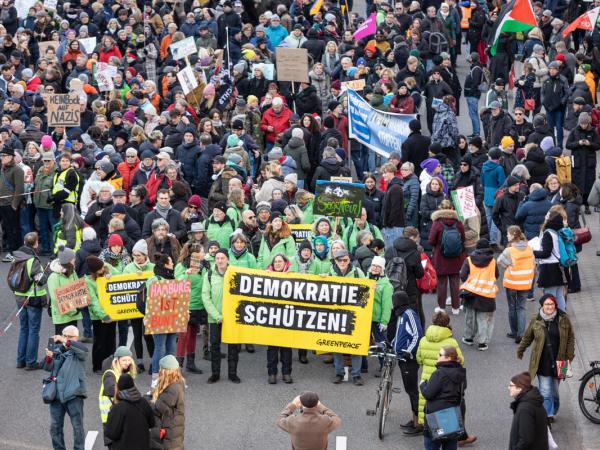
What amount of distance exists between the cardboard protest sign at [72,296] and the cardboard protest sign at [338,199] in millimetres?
3744

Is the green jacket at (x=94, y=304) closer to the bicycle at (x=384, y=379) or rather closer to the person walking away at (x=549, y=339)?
the bicycle at (x=384, y=379)

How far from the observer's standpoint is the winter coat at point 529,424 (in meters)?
14.8

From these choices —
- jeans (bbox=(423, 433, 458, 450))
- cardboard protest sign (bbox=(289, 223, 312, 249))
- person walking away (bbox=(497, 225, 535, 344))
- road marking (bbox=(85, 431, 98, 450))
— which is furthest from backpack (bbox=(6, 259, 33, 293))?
person walking away (bbox=(497, 225, 535, 344))

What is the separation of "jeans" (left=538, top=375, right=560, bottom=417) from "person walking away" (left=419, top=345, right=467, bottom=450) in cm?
190

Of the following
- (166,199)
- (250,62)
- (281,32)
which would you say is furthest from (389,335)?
(281,32)

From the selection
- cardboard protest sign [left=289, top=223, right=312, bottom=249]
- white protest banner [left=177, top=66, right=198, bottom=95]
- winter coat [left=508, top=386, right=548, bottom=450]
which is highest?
white protest banner [left=177, top=66, right=198, bottom=95]

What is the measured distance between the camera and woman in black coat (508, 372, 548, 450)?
1478cm

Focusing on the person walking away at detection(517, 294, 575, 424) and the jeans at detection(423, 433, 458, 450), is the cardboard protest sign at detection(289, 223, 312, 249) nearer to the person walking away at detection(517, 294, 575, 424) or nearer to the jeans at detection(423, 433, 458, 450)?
the person walking away at detection(517, 294, 575, 424)

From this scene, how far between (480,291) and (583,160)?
23.0 feet

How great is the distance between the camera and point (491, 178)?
80.5 feet

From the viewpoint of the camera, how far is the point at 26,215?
82.0 feet

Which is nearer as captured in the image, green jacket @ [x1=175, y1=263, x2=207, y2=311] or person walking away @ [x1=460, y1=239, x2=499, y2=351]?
green jacket @ [x1=175, y1=263, x2=207, y2=311]

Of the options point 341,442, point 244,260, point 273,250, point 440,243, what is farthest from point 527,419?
point 440,243

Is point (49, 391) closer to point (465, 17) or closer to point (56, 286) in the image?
point (56, 286)
